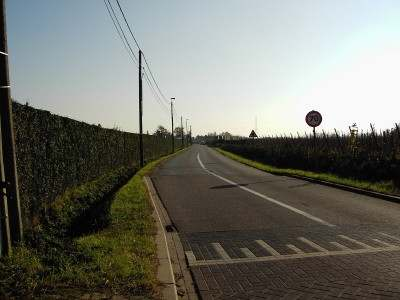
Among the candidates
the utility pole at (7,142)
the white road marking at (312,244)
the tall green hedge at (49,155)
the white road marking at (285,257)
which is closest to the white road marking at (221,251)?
the white road marking at (285,257)

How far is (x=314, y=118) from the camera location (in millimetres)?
23328

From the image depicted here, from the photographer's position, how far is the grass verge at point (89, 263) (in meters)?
5.55

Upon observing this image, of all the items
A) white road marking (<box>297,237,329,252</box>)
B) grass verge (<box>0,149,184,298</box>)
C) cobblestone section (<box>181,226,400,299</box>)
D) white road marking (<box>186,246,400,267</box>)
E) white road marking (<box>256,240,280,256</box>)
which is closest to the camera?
grass verge (<box>0,149,184,298</box>)

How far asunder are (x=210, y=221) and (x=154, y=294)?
5.58 meters

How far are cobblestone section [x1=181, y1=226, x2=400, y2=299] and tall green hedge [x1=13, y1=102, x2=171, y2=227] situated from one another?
3898 millimetres

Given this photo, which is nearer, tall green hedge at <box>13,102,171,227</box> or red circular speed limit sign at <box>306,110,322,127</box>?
tall green hedge at <box>13,102,171,227</box>

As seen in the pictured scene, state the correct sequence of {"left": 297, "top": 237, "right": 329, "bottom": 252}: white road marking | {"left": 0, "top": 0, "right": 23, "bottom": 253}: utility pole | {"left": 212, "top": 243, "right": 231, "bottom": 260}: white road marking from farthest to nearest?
1. {"left": 297, "top": 237, "right": 329, "bottom": 252}: white road marking
2. {"left": 212, "top": 243, "right": 231, "bottom": 260}: white road marking
3. {"left": 0, "top": 0, "right": 23, "bottom": 253}: utility pole

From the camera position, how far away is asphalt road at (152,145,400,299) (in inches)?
239

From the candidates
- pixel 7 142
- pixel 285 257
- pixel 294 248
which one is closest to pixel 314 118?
pixel 294 248

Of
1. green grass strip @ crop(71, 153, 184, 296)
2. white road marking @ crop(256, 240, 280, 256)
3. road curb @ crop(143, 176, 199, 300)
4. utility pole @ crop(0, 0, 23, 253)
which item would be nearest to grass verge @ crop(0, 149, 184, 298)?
green grass strip @ crop(71, 153, 184, 296)

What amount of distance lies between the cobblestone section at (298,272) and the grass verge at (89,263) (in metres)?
0.78

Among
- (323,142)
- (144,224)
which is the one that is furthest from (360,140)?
(144,224)

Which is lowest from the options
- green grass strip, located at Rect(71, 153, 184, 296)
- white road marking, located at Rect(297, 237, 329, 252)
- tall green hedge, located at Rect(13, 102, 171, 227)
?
white road marking, located at Rect(297, 237, 329, 252)

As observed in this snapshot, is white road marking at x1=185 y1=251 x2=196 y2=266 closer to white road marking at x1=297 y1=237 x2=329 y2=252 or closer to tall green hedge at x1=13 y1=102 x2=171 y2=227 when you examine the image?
white road marking at x1=297 y1=237 x2=329 y2=252
